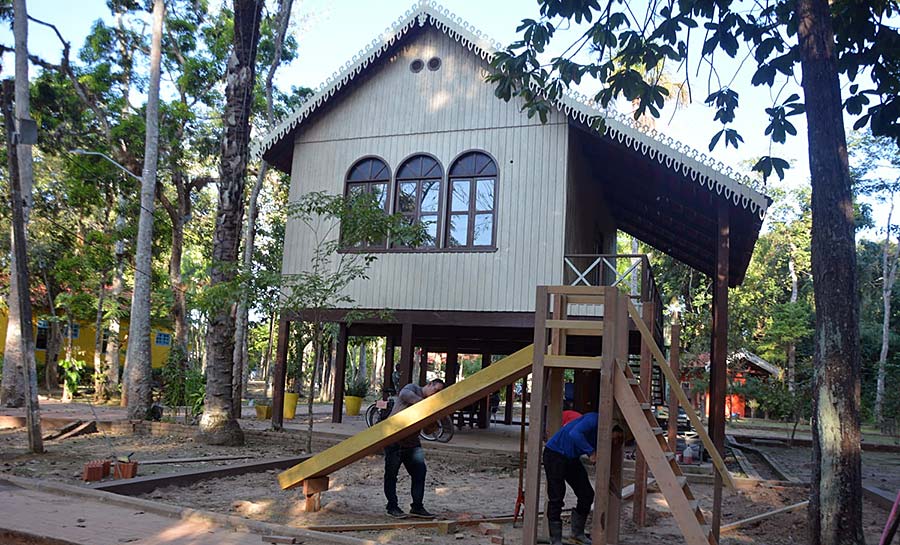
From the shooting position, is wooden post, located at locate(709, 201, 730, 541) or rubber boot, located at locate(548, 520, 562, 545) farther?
wooden post, located at locate(709, 201, 730, 541)

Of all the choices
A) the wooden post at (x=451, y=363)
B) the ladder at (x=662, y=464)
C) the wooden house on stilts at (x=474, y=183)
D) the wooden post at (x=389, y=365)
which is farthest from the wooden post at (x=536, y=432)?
the wooden post at (x=451, y=363)

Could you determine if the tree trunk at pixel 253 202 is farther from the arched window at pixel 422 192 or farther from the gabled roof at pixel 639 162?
A: the arched window at pixel 422 192

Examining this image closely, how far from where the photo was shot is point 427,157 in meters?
15.2

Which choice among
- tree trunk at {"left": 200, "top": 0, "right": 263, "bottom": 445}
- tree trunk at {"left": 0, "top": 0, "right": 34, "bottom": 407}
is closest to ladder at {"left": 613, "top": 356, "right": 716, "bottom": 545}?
tree trunk at {"left": 200, "top": 0, "right": 263, "bottom": 445}

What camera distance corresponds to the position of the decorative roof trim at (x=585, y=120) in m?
12.2

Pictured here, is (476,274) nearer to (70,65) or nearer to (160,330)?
(70,65)

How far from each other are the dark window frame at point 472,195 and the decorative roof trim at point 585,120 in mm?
1794

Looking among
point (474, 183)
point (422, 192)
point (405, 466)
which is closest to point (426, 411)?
point (405, 466)

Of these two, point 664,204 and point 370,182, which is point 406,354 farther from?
point 664,204

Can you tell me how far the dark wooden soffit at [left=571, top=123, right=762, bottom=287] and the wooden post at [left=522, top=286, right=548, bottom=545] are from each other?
23.7ft

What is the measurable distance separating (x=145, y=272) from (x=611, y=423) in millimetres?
13622

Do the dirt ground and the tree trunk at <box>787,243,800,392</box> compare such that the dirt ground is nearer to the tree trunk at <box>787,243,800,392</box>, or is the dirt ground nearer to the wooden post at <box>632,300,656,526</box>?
the wooden post at <box>632,300,656,526</box>

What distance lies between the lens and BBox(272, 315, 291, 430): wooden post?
15.8 m

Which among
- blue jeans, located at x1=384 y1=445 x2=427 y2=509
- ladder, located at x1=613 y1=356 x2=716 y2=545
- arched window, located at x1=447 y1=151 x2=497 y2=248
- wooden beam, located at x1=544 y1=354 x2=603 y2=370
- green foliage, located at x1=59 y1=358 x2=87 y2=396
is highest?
arched window, located at x1=447 y1=151 x2=497 y2=248
